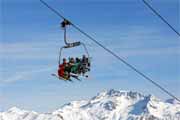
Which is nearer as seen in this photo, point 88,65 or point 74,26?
point 74,26

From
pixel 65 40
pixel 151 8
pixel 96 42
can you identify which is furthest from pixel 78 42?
pixel 151 8

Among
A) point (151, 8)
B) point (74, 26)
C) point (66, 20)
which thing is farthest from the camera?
point (66, 20)

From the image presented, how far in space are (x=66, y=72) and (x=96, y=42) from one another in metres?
7.80

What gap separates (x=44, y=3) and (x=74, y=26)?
4.69ft

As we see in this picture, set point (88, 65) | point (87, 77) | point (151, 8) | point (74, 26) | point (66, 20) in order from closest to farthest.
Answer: point (151, 8), point (74, 26), point (66, 20), point (87, 77), point (88, 65)

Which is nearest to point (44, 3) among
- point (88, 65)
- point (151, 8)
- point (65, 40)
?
point (151, 8)

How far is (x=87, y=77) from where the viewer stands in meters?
24.5

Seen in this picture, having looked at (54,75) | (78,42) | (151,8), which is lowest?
(54,75)

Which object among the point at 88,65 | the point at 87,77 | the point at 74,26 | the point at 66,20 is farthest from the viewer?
the point at 88,65

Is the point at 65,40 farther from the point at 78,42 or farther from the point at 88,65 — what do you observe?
the point at 88,65

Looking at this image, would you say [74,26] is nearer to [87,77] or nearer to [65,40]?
[65,40]

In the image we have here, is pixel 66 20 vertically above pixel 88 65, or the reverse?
pixel 66 20

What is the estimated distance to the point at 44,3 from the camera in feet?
56.1

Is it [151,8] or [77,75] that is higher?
[151,8]
